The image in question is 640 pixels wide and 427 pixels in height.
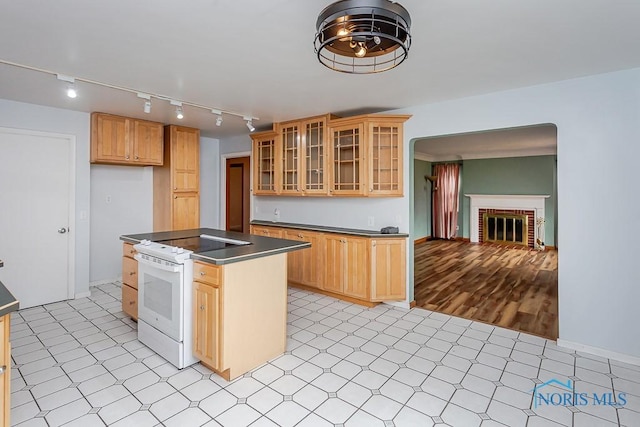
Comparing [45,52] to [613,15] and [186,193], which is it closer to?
[186,193]

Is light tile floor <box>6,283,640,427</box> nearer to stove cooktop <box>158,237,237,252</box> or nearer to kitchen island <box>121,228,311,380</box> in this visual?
kitchen island <box>121,228,311,380</box>

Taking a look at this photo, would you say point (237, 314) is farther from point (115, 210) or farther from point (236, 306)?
point (115, 210)

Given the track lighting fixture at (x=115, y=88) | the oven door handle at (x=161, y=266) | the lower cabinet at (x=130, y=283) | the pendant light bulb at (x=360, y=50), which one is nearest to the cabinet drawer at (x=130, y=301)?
the lower cabinet at (x=130, y=283)

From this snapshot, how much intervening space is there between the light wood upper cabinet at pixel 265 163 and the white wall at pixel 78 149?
2196 millimetres

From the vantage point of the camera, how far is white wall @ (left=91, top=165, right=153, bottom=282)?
4762 millimetres

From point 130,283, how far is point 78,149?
206cm

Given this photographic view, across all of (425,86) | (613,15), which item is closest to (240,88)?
(425,86)

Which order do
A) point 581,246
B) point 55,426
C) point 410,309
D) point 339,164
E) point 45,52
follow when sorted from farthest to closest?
point 339,164, point 410,309, point 581,246, point 45,52, point 55,426

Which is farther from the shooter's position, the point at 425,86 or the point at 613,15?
the point at 425,86

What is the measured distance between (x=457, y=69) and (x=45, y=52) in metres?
3.19

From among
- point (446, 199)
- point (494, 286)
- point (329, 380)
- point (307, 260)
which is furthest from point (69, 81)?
point (446, 199)

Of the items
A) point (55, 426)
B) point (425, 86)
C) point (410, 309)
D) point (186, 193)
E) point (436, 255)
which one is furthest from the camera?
point (436, 255)

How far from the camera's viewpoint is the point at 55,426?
193 centimetres

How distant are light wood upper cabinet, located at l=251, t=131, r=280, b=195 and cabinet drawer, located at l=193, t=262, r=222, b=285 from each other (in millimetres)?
2519
